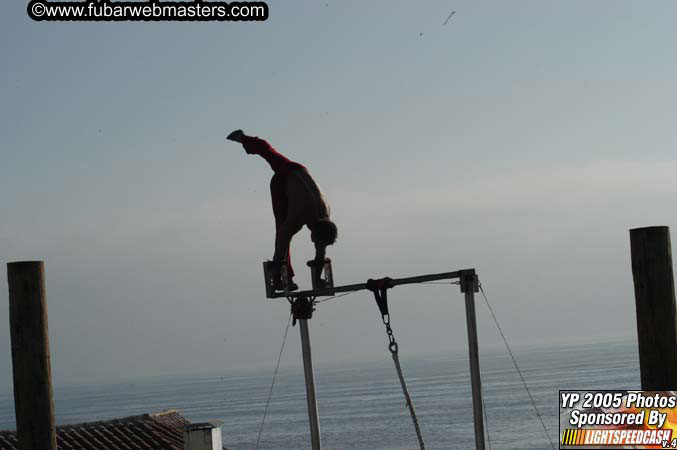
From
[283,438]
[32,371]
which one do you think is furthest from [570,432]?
[283,438]

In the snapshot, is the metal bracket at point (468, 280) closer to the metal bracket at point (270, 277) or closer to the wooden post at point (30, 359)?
the metal bracket at point (270, 277)

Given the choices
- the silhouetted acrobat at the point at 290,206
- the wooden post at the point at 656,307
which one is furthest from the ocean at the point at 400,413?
the wooden post at the point at 656,307

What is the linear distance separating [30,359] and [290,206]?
129 inches

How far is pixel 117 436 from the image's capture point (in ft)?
75.5

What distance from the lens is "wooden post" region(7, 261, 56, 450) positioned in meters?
9.95

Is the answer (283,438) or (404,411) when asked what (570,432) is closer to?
(283,438)

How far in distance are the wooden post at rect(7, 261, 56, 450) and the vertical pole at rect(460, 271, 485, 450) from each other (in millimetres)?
3905

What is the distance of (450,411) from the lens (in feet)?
354

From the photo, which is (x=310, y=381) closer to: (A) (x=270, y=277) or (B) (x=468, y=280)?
(A) (x=270, y=277)

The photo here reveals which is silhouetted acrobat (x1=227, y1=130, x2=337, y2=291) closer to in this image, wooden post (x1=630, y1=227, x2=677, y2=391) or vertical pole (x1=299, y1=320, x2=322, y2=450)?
vertical pole (x1=299, y1=320, x2=322, y2=450)

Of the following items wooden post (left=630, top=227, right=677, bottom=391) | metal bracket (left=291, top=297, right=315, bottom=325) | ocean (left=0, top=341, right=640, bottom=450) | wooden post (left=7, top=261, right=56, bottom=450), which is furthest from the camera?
ocean (left=0, top=341, right=640, bottom=450)

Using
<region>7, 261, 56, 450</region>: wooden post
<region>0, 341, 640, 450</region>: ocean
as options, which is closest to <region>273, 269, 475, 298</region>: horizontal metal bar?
<region>7, 261, 56, 450</region>: wooden post

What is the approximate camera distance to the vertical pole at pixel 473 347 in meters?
10.5

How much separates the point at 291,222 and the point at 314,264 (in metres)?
0.54
